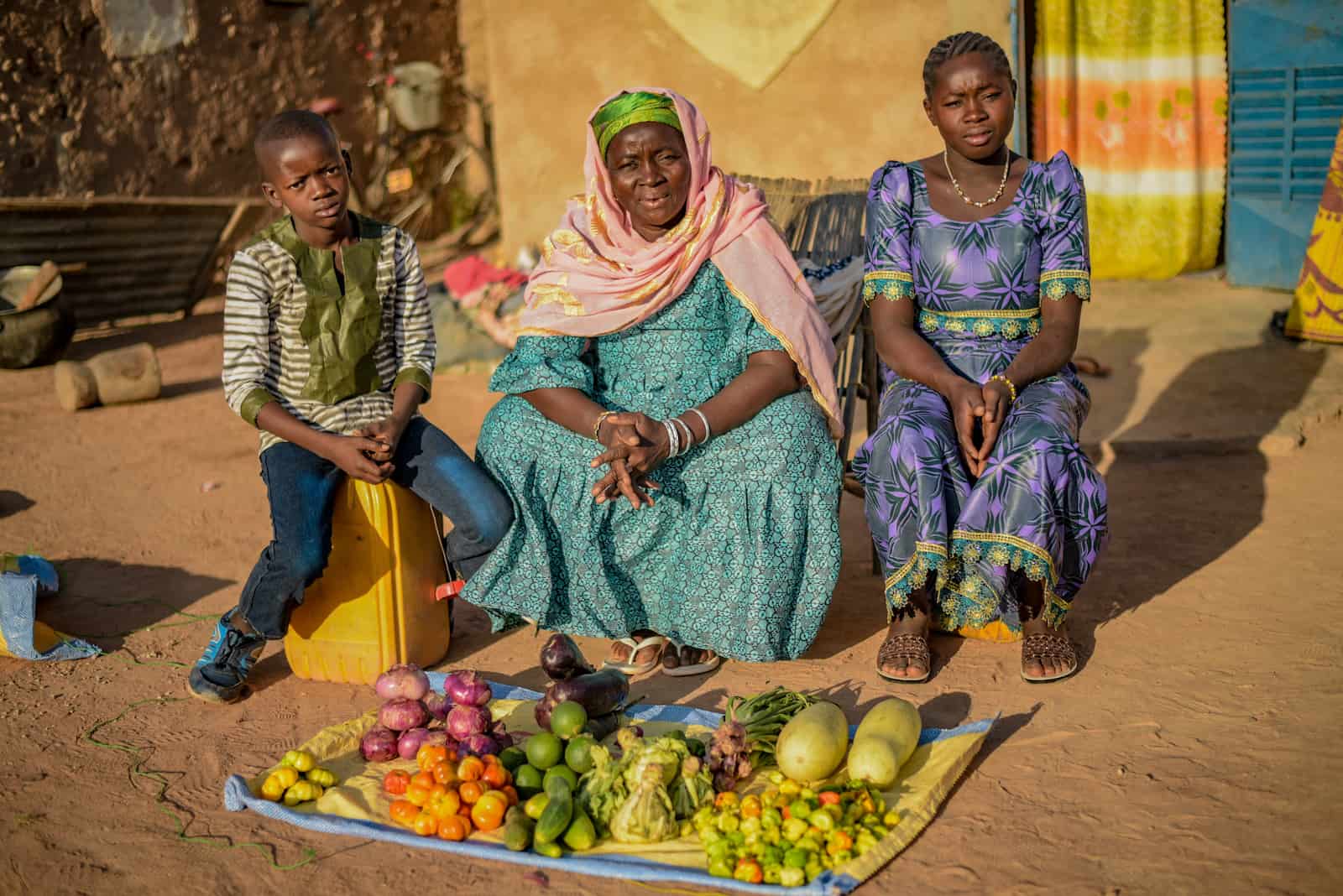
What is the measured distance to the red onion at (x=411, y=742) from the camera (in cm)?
316

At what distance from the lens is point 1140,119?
8320mm

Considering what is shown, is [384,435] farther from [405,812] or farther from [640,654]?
[405,812]

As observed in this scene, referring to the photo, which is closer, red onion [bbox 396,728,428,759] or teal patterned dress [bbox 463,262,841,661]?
red onion [bbox 396,728,428,759]

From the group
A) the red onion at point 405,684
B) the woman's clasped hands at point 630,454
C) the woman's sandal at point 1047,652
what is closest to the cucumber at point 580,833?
the red onion at point 405,684

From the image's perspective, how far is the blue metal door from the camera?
24.7ft

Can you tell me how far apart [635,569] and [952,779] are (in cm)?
126

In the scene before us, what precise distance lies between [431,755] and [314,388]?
1285 millimetres

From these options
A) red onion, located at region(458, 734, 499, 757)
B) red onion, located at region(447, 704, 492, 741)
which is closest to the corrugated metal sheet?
red onion, located at region(447, 704, 492, 741)

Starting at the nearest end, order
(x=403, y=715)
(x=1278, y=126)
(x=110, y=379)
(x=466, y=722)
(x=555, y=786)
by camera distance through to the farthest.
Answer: (x=555, y=786), (x=466, y=722), (x=403, y=715), (x=110, y=379), (x=1278, y=126)

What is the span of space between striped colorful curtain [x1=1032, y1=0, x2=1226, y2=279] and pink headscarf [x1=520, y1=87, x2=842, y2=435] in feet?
17.0

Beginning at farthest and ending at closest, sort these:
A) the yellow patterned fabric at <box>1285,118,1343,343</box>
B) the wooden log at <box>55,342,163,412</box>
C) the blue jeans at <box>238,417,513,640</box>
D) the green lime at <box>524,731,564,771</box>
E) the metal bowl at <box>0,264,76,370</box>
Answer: the metal bowl at <box>0,264,76,370</box> → the wooden log at <box>55,342,163,412</box> → the yellow patterned fabric at <box>1285,118,1343,343</box> → the blue jeans at <box>238,417,513,640</box> → the green lime at <box>524,731,564,771</box>

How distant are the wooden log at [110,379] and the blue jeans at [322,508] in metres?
4.42

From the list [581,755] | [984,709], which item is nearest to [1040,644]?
[984,709]

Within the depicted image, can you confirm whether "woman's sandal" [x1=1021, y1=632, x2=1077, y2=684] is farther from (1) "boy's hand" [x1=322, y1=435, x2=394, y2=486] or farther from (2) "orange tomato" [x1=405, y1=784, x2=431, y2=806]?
(1) "boy's hand" [x1=322, y1=435, x2=394, y2=486]
